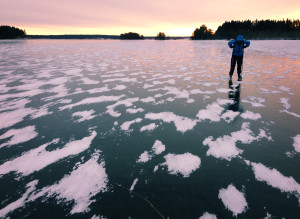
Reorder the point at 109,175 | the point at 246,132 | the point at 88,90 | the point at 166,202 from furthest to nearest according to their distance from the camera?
the point at 88,90 → the point at 246,132 → the point at 109,175 → the point at 166,202

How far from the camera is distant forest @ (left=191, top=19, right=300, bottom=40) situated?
104 meters

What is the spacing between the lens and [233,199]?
7.03ft

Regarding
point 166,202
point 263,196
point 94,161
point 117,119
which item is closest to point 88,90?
point 117,119

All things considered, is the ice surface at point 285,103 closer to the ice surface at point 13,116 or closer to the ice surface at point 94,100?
the ice surface at point 94,100

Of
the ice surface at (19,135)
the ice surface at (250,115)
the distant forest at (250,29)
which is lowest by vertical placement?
the ice surface at (19,135)

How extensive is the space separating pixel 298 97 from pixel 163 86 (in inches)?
181

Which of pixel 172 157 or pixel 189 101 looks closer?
pixel 172 157

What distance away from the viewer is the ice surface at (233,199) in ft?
6.64

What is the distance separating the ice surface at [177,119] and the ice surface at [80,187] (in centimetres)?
193

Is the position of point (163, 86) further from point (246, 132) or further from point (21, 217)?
point (21, 217)

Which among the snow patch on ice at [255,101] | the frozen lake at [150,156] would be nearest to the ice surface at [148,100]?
the frozen lake at [150,156]

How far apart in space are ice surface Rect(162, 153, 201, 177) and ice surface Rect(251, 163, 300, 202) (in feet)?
2.87

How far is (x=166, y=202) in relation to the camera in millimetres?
2098

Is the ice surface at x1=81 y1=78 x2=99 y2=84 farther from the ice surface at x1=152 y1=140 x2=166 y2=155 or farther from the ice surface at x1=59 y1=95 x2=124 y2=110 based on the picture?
the ice surface at x1=152 y1=140 x2=166 y2=155
